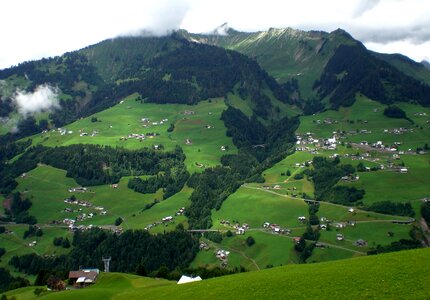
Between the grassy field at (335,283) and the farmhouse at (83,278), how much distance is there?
3068 cm

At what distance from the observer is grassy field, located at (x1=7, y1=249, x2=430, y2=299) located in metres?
44.1

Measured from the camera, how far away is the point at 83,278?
92.9 metres

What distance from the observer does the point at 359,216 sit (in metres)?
174

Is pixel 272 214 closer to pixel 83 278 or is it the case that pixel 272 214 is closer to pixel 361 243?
pixel 361 243

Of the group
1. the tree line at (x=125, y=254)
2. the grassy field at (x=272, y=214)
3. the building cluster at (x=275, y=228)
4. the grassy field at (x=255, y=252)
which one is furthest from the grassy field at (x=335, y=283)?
the grassy field at (x=272, y=214)

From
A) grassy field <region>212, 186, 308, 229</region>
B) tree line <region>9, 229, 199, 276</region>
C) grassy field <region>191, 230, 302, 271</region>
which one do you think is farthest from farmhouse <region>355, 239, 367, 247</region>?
tree line <region>9, 229, 199, 276</region>

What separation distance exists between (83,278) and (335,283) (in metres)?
61.6

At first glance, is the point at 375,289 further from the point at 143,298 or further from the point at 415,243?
the point at 415,243

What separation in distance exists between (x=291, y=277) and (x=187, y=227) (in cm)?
14520

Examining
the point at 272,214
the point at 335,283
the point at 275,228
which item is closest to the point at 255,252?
the point at 275,228

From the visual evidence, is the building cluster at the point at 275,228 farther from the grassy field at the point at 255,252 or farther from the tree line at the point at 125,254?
the tree line at the point at 125,254

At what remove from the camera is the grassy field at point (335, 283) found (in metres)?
44.1

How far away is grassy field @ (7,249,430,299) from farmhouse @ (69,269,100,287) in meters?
30.7

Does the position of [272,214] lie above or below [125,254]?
above
